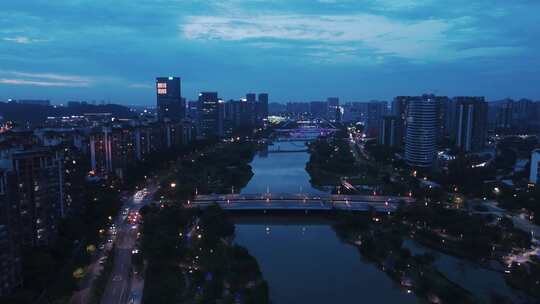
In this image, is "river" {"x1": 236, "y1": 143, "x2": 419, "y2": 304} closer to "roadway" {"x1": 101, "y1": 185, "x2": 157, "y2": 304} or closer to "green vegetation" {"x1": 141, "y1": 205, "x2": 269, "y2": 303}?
"green vegetation" {"x1": 141, "y1": 205, "x2": 269, "y2": 303}

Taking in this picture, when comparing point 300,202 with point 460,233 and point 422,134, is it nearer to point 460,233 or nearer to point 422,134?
point 460,233

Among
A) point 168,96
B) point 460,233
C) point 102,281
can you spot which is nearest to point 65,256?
point 102,281

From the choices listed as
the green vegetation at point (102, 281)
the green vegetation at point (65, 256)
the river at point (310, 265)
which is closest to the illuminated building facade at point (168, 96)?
the green vegetation at point (65, 256)

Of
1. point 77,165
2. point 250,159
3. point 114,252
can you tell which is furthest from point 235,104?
point 114,252

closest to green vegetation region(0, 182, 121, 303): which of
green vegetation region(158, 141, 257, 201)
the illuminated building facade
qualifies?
green vegetation region(158, 141, 257, 201)

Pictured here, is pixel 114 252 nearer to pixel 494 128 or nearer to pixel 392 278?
pixel 392 278

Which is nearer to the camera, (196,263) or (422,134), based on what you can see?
(196,263)
